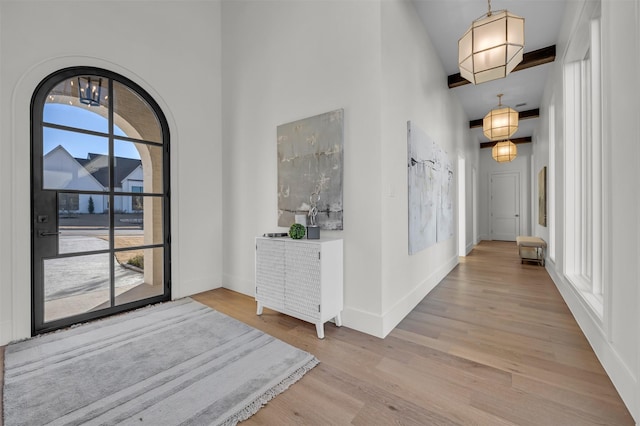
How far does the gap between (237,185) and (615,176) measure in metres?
3.34

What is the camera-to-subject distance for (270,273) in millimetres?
2555

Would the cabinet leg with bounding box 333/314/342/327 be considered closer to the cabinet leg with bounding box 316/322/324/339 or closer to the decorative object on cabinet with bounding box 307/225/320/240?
the cabinet leg with bounding box 316/322/324/339

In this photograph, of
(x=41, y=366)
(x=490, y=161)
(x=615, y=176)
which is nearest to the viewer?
(x=615, y=176)

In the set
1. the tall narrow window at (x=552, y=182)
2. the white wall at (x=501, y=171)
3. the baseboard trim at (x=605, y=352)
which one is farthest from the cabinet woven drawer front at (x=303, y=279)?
the white wall at (x=501, y=171)

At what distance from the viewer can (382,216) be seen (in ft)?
7.47

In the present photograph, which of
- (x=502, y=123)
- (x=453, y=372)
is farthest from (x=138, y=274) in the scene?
(x=502, y=123)

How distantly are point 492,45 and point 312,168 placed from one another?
1.84m

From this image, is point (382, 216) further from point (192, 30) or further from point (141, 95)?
point (192, 30)

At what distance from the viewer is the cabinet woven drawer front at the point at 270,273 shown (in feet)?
8.12

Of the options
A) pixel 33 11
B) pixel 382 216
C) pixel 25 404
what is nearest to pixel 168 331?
pixel 25 404

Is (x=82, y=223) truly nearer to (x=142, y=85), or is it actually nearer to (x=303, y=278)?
(x=142, y=85)

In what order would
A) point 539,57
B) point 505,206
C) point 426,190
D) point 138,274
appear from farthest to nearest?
point 505,206, point 539,57, point 426,190, point 138,274

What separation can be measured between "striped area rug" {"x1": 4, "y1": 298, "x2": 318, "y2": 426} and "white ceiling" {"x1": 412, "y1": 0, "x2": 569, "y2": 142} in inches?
153

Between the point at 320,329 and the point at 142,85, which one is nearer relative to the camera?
the point at 320,329
